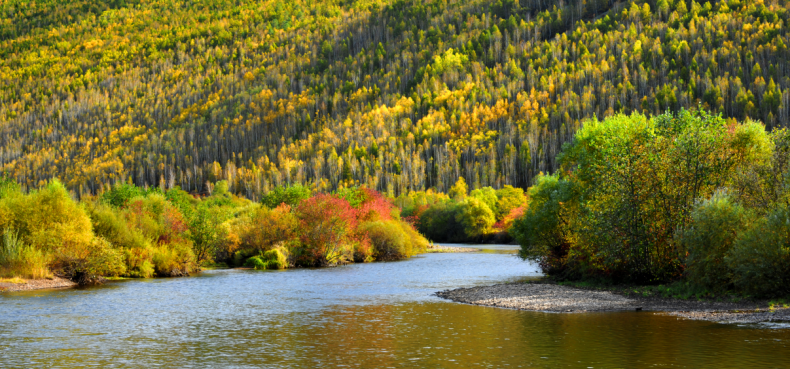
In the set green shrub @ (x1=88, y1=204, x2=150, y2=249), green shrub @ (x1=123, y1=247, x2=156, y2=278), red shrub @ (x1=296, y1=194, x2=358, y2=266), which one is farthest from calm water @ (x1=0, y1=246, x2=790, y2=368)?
red shrub @ (x1=296, y1=194, x2=358, y2=266)

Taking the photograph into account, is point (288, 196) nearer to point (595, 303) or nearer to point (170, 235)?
point (170, 235)

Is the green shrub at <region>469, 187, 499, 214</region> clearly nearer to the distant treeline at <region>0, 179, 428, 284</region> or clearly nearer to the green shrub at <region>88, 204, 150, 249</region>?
the distant treeline at <region>0, 179, 428, 284</region>

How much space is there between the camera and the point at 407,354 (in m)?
26.2

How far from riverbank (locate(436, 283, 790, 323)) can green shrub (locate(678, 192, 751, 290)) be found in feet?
6.42

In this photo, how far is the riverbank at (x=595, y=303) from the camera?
3256cm

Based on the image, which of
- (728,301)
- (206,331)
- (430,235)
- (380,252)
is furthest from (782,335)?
(430,235)

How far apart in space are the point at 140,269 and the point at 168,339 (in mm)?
32429

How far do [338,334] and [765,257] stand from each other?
70.3ft

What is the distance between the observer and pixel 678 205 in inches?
1711

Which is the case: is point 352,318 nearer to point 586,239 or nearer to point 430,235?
point 586,239

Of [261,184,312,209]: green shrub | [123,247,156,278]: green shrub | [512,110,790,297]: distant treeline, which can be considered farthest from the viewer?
[261,184,312,209]: green shrub

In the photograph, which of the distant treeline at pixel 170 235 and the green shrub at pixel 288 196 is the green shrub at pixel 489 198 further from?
the green shrub at pixel 288 196

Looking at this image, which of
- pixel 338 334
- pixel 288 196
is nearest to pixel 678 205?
pixel 338 334

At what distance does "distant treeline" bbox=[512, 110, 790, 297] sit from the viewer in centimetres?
3578
